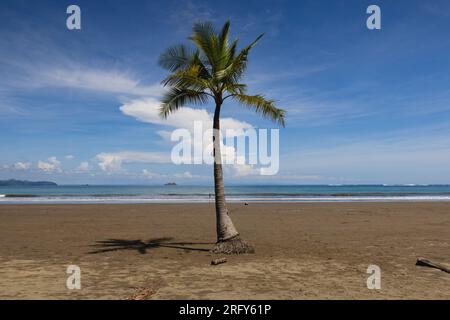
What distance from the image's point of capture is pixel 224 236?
1288cm

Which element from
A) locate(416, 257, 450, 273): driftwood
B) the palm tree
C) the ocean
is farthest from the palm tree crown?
the ocean

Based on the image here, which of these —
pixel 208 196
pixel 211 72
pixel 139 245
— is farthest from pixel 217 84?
pixel 208 196

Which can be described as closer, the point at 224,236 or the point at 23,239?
the point at 224,236

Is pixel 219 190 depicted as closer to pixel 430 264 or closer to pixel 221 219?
pixel 221 219

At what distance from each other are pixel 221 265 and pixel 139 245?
5042 millimetres

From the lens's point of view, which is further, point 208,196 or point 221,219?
point 208,196

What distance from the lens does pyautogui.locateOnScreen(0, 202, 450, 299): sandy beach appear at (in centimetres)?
828

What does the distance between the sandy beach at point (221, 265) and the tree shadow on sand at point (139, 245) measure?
4cm

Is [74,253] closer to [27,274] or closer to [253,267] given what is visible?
[27,274]

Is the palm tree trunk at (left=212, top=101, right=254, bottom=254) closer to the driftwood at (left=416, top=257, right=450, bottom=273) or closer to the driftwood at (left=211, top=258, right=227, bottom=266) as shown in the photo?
the driftwood at (left=211, top=258, right=227, bottom=266)

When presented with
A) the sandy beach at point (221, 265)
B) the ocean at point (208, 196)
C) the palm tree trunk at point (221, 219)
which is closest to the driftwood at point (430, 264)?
the sandy beach at point (221, 265)

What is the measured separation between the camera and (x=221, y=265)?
36.1 ft
